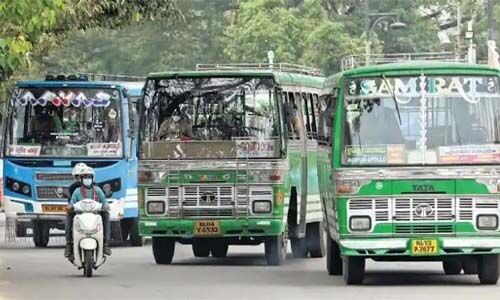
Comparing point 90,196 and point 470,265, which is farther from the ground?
point 90,196

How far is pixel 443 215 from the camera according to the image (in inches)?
680

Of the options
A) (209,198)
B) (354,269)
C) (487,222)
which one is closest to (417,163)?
(487,222)

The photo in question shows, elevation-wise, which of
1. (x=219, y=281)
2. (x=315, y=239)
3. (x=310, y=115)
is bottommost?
(x=219, y=281)

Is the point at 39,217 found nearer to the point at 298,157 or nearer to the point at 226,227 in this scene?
the point at 298,157

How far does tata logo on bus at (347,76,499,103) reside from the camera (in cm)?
1752

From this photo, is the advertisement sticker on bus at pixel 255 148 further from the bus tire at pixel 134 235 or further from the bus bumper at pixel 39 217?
the bus tire at pixel 134 235

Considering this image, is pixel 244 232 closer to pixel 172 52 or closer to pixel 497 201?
pixel 497 201

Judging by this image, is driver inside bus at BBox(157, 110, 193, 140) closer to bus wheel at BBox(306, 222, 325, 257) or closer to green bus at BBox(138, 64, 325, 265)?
green bus at BBox(138, 64, 325, 265)

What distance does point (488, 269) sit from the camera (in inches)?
696

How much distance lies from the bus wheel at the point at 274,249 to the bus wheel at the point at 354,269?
4.00m

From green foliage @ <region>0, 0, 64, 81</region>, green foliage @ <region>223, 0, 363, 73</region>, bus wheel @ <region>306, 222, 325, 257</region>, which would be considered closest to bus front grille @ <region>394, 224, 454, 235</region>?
green foliage @ <region>0, 0, 64, 81</region>

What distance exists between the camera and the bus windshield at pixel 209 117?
21.6 metres

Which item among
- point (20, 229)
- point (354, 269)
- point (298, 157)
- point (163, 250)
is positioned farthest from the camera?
point (20, 229)

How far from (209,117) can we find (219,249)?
3.34 metres
